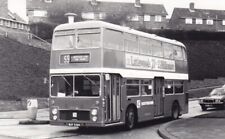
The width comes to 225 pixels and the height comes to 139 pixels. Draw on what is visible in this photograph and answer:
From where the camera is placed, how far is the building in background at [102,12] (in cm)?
7636

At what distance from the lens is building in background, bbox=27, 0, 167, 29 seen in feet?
251

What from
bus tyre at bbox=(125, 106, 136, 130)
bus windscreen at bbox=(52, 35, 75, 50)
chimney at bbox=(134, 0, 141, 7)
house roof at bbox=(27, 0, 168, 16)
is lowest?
bus tyre at bbox=(125, 106, 136, 130)

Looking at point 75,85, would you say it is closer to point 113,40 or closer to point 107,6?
point 113,40

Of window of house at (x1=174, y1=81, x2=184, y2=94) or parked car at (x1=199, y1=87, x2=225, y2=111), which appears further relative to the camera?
parked car at (x1=199, y1=87, x2=225, y2=111)

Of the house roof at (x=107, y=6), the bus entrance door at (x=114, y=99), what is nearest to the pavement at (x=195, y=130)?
the bus entrance door at (x=114, y=99)

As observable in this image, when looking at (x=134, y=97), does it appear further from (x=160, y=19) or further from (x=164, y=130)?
(x=160, y=19)

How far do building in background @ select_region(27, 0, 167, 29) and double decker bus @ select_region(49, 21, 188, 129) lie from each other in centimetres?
5274

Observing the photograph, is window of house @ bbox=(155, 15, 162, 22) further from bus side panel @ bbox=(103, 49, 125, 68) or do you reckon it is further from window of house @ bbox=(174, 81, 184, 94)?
bus side panel @ bbox=(103, 49, 125, 68)

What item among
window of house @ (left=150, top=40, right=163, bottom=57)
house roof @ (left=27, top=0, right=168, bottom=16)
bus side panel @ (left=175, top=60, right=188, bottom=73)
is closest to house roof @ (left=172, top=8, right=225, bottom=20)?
house roof @ (left=27, top=0, right=168, bottom=16)

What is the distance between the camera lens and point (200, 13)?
9075cm

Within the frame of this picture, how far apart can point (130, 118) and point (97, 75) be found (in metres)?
2.71

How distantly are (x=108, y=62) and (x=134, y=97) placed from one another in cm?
249

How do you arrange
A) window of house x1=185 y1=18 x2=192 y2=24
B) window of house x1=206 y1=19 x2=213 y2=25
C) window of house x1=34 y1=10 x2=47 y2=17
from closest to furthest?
window of house x1=34 y1=10 x2=47 y2=17
window of house x1=185 y1=18 x2=192 y2=24
window of house x1=206 y1=19 x2=213 y2=25

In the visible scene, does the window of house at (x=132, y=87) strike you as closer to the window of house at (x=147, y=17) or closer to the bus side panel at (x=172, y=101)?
the bus side panel at (x=172, y=101)
